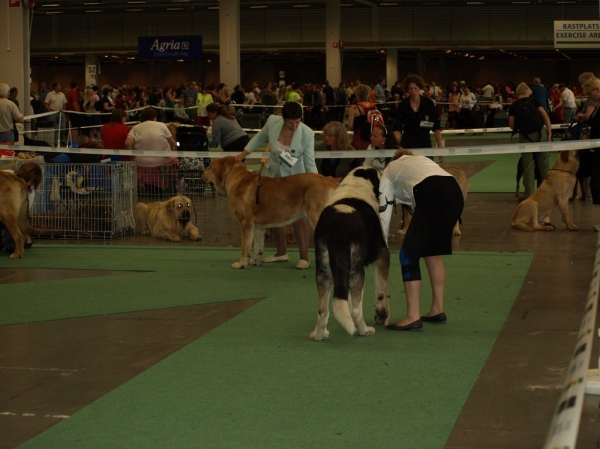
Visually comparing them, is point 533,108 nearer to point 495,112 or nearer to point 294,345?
point 294,345

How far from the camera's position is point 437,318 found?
6785 millimetres

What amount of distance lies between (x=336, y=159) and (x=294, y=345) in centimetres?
524

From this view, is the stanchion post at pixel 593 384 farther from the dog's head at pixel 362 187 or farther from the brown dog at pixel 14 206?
the brown dog at pixel 14 206

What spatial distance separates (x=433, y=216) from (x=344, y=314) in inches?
41.5

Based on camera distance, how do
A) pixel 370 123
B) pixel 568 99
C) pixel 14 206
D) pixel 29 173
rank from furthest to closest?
pixel 568 99 → pixel 370 123 → pixel 29 173 → pixel 14 206

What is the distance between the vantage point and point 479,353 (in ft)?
19.5

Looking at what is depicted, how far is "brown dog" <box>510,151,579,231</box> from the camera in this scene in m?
11.3

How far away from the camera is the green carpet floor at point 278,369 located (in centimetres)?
442

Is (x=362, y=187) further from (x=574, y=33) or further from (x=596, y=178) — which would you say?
(x=574, y=33)

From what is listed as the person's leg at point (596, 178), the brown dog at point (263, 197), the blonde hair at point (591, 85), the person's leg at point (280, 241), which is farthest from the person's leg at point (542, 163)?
the brown dog at point (263, 197)

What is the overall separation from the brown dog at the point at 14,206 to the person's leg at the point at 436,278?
17.3 ft

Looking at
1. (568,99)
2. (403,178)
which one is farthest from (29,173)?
(568,99)

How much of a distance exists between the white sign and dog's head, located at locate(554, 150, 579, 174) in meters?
13.1

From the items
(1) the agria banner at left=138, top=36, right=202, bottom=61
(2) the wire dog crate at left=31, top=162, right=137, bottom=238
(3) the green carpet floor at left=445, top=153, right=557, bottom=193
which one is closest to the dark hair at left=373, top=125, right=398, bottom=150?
(2) the wire dog crate at left=31, top=162, right=137, bottom=238
